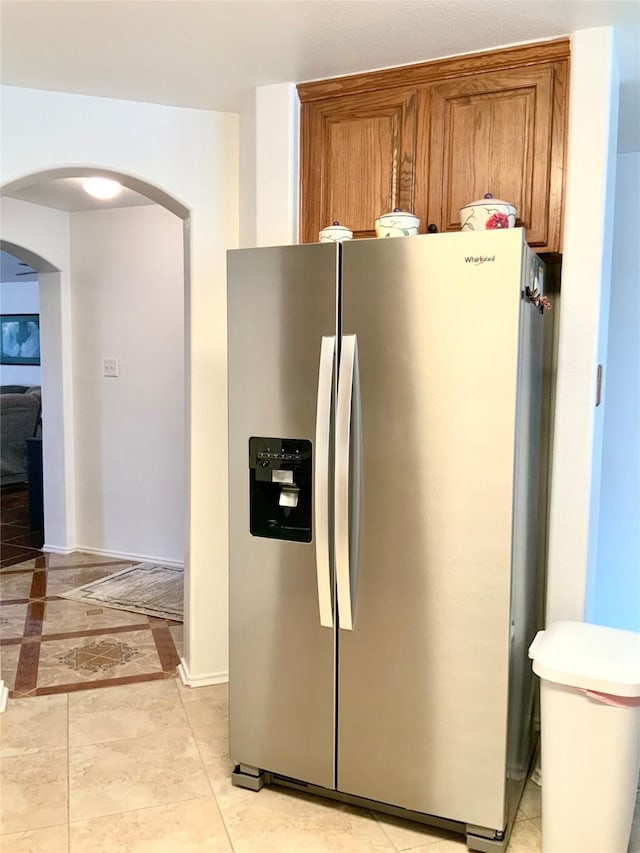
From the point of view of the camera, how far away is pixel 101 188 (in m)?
3.80

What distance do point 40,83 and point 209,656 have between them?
2.29m

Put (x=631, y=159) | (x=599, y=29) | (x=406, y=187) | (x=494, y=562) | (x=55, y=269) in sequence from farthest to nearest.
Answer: (x=55, y=269) < (x=631, y=159) < (x=406, y=187) < (x=599, y=29) < (x=494, y=562)

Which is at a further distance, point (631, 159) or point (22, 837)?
point (631, 159)

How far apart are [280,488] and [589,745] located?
108 cm

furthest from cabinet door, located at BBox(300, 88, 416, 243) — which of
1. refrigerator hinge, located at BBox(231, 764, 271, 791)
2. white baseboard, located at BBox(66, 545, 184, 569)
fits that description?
white baseboard, located at BBox(66, 545, 184, 569)

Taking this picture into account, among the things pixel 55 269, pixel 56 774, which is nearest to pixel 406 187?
pixel 56 774

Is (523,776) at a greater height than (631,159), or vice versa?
(631,159)

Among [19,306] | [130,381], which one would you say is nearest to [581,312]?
[130,381]

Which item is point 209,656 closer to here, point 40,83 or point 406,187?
point 406,187

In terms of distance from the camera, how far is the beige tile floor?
1956 mm

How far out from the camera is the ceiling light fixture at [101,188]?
12.2 feet

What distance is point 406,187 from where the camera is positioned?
231 centimetres

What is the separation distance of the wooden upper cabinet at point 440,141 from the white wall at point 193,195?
453 mm

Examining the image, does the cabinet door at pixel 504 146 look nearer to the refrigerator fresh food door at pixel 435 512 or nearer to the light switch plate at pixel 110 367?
the refrigerator fresh food door at pixel 435 512
